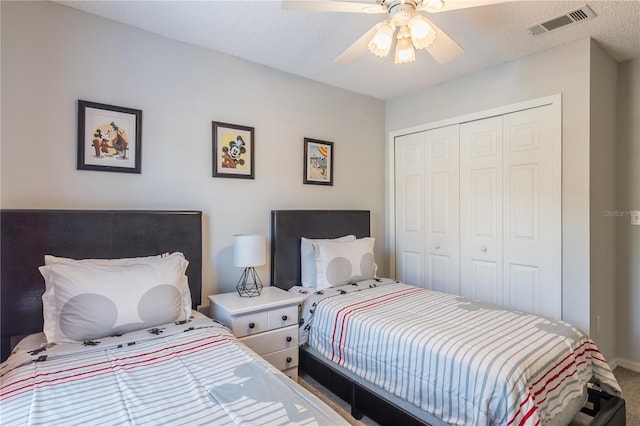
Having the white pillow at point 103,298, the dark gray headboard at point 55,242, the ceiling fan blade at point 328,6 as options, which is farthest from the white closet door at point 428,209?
the white pillow at point 103,298

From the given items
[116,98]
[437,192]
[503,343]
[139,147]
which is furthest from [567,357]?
[116,98]

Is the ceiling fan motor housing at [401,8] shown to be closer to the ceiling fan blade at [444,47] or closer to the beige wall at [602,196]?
the ceiling fan blade at [444,47]

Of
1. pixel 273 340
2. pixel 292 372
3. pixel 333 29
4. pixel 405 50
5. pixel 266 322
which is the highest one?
pixel 333 29

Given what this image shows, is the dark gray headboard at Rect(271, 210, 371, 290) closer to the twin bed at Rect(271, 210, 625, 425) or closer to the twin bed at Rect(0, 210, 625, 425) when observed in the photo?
the twin bed at Rect(271, 210, 625, 425)

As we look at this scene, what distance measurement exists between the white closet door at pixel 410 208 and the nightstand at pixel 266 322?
5.35 ft

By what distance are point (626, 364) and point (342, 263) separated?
2.49 metres

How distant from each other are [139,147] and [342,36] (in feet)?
5.26

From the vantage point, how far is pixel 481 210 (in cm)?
306

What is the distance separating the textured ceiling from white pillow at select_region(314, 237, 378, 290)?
1.55 meters

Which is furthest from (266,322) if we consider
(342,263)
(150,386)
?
(150,386)

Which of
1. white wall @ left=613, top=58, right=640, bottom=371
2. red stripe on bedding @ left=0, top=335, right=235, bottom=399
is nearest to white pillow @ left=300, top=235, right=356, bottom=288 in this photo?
red stripe on bedding @ left=0, top=335, right=235, bottom=399

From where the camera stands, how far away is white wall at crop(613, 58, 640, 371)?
2766mm

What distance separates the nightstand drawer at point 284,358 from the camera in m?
2.29

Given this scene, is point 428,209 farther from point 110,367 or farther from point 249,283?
point 110,367
